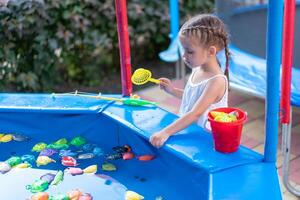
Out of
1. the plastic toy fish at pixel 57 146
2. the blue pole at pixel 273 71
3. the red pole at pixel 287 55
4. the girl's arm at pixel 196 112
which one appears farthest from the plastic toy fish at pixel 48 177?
the red pole at pixel 287 55

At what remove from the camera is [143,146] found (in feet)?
5.89

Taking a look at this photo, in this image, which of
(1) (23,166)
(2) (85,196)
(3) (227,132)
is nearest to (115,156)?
(2) (85,196)

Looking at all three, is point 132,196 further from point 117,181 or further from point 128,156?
point 128,156

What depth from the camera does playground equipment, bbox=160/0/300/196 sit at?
173 centimetres

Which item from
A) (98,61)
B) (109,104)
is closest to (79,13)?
(98,61)

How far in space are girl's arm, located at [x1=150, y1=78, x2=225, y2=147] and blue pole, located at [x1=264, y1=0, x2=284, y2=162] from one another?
258 millimetres

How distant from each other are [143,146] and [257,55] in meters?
1.79

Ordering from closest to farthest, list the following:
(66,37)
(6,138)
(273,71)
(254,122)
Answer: (273,71) → (6,138) → (254,122) → (66,37)

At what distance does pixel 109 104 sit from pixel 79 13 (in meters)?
1.26

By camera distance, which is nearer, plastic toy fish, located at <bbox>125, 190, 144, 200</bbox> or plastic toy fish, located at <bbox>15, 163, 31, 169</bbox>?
plastic toy fish, located at <bbox>125, 190, 144, 200</bbox>

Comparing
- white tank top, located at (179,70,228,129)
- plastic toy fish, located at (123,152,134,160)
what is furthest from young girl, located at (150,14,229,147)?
plastic toy fish, located at (123,152,134,160)

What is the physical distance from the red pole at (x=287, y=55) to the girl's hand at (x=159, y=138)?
505 millimetres

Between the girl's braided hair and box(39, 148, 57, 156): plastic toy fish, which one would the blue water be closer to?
box(39, 148, 57, 156): plastic toy fish

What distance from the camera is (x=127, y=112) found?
6.26 ft
